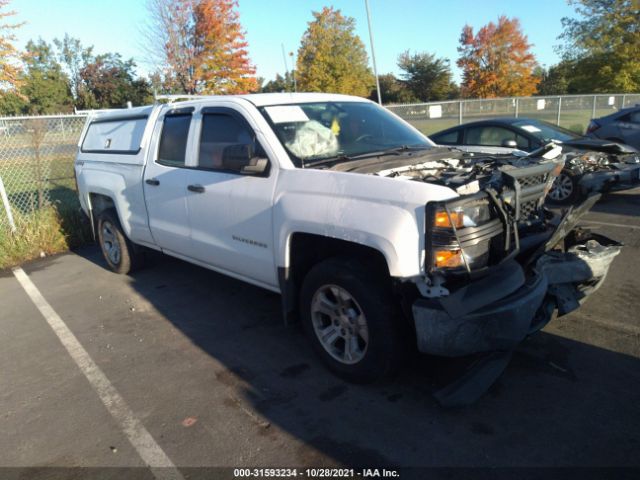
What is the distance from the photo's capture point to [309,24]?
3906cm

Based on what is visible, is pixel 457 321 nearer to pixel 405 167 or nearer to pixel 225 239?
pixel 405 167

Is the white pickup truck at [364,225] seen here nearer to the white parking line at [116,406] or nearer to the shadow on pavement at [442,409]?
the shadow on pavement at [442,409]

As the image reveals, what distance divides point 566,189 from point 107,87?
44029mm

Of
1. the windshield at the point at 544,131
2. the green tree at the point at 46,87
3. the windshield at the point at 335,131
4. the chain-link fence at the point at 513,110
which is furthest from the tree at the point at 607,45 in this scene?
the green tree at the point at 46,87

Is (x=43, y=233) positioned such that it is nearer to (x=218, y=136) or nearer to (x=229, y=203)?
(x=218, y=136)

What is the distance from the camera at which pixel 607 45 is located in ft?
76.9

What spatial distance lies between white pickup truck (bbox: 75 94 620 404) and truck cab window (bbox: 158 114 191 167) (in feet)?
0.06

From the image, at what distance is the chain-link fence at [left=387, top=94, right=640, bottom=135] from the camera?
49.5 feet

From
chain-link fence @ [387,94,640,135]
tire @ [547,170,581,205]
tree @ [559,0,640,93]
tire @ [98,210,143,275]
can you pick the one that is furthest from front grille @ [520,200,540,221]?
tree @ [559,0,640,93]

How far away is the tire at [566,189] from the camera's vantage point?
7832 millimetres

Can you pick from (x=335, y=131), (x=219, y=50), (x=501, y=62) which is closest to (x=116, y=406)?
(x=335, y=131)

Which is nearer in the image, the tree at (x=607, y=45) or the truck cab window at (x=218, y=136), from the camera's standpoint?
the truck cab window at (x=218, y=136)

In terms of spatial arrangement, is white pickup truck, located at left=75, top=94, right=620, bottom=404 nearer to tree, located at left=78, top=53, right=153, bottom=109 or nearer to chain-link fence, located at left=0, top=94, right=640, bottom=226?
chain-link fence, located at left=0, top=94, right=640, bottom=226

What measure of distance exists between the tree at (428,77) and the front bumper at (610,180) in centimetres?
4458
